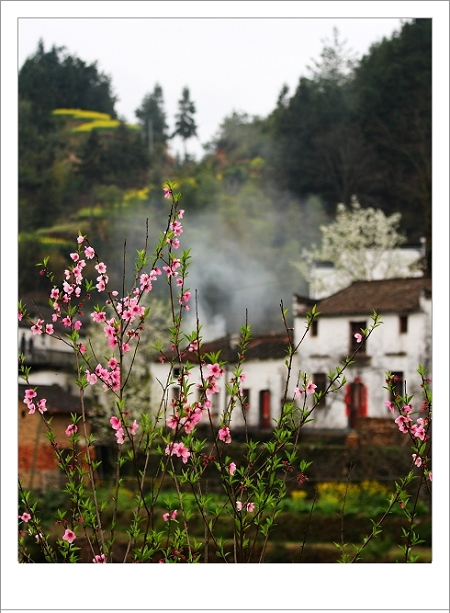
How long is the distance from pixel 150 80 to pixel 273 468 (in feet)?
12.2

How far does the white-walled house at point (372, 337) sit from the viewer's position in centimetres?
566

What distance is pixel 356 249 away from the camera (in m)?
6.01

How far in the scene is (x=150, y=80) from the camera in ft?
17.8

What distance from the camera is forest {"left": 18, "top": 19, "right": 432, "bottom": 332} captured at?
5551mm

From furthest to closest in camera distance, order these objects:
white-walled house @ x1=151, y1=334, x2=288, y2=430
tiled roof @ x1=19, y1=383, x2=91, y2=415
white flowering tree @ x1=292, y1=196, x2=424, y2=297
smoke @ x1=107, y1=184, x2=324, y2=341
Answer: white flowering tree @ x1=292, y1=196, x2=424, y2=297
smoke @ x1=107, y1=184, x2=324, y2=341
white-walled house @ x1=151, y1=334, x2=288, y2=430
tiled roof @ x1=19, y1=383, x2=91, y2=415

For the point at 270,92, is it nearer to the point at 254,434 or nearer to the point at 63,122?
the point at 63,122

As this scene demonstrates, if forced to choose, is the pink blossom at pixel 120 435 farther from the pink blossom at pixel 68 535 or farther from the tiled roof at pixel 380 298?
the tiled roof at pixel 380 298

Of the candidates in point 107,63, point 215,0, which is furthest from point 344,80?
point 215,0

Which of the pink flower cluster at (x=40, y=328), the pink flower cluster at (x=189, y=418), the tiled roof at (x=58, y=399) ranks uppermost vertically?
the pink flower cluster at (x=40, y=328)

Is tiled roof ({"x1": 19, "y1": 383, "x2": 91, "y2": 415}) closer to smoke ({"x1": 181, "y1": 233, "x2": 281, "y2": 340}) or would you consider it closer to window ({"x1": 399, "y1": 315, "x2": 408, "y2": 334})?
smoke ({"x1": 181, "y1": 233, "x2": 281, "y2": 340})

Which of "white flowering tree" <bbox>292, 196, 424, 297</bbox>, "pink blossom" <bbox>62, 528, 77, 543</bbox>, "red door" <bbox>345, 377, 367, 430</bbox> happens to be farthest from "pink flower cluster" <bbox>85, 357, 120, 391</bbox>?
"red door" <bbox>345, 377, 367, 430</bbox>

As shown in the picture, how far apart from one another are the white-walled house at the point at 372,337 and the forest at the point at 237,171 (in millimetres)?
260

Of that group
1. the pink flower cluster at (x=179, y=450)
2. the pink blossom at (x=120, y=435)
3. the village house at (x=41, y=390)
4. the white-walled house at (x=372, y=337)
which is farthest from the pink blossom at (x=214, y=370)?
the white-walled house at (x=372, y=337)

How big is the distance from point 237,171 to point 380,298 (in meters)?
1.26
